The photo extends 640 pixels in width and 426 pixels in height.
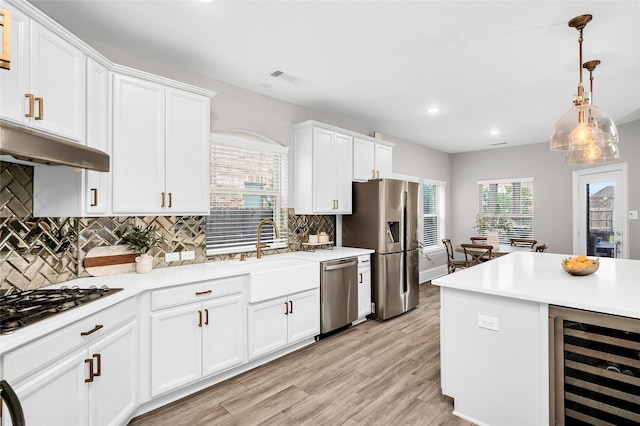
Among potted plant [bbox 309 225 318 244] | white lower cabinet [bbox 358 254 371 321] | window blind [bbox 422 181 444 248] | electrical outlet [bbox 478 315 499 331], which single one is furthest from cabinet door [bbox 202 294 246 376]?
window blind [bbox 422 181 444 248]

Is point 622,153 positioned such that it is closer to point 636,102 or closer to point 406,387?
point 636,102

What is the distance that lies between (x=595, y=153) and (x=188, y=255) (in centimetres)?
367

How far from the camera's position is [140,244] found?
8.70 ft

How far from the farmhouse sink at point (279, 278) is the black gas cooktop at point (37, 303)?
3.51 feet

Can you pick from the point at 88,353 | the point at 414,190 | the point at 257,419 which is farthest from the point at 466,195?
the point at 88,353

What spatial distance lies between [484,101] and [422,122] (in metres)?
1.06

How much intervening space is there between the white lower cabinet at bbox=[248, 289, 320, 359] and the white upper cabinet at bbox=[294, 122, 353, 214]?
1.12 m

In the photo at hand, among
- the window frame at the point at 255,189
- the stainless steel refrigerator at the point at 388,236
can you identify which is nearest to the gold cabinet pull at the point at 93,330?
the window frame at the point at 255,189

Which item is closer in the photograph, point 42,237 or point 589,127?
point 42,237

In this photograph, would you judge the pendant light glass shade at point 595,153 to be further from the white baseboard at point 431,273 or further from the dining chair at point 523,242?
the white baseboard at point 431,273

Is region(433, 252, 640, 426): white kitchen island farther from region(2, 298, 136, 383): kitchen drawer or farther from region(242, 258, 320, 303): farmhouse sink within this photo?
region(2, 298, 136, 383): kitchen drawer

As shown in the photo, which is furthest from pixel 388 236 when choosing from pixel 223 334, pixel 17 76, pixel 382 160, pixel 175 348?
pixel 17 76

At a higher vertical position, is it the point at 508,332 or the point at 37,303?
the point at 37,303

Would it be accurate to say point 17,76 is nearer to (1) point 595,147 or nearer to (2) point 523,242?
(1) point 595,147
